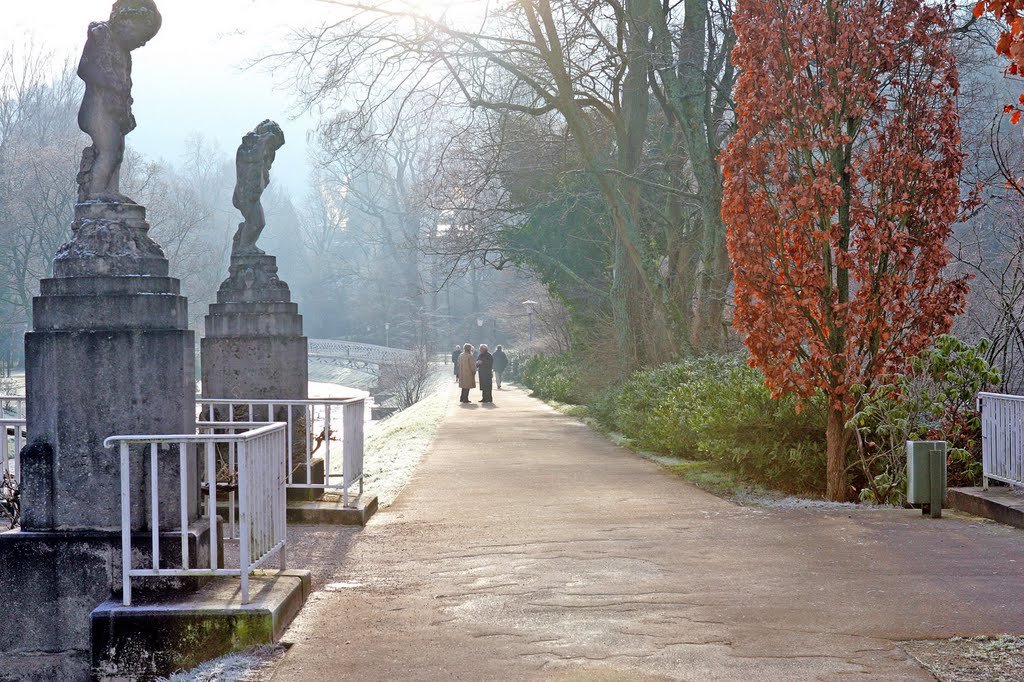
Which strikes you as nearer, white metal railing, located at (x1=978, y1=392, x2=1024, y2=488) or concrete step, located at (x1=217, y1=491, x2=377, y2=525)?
white metal railing, located at (x1=978, y1=392, x2=1024, y2=488)

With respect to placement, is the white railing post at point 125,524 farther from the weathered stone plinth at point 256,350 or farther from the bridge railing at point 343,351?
the bridge railing at point 343,351

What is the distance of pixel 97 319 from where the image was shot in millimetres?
6754

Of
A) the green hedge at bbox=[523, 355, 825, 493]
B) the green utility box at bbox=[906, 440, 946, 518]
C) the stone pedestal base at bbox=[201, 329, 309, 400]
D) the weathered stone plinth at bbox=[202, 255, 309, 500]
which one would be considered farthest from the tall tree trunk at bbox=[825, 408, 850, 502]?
the stone pedestal base at bbox=[201, 329, 309, 400]

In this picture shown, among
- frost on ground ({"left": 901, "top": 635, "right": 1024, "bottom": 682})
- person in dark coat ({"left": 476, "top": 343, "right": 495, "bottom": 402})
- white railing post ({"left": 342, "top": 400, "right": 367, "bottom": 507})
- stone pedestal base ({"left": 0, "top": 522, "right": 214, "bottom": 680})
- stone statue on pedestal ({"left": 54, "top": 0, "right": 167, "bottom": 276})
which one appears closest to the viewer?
frost on ground ({"left": 901, "top": 635, "right": 1024, "bottom": 682})

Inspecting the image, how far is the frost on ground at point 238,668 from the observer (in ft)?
17.8

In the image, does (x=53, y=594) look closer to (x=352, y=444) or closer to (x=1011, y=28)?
(x=352, y=444)

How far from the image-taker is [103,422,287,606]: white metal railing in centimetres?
606

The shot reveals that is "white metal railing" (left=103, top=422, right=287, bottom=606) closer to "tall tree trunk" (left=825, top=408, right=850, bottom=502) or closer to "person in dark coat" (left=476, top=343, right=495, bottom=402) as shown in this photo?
"tall tree trunk" (left=825, top=408, right=850, bottom=502)

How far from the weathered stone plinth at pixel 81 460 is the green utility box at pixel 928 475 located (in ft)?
20.3

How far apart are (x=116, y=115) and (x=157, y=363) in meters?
1.75

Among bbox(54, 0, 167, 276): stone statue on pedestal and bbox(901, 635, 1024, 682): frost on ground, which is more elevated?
bbox(54, 0, 167, 276): stone statue on pedestal

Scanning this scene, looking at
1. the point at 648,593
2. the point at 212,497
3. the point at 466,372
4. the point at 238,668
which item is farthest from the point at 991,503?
the point at 466,372

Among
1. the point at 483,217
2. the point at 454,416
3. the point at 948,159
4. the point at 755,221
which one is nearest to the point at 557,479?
the point at 755,221

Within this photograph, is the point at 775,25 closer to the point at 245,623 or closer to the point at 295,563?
the point at 295,563
